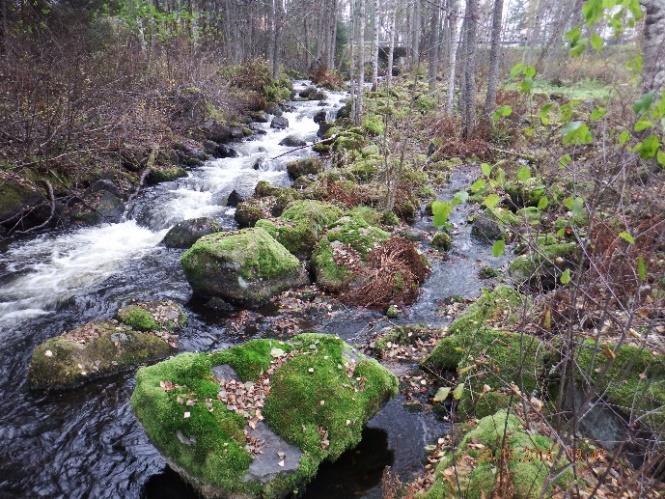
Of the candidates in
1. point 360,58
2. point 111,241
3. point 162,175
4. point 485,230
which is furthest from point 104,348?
point 360,58

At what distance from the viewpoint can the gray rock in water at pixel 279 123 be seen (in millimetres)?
23028

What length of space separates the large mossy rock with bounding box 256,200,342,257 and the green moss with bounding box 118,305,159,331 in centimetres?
343

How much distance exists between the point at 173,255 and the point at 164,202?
344 cm

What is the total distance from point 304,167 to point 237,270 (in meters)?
8.30

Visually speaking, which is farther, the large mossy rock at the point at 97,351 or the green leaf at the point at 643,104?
the large mossy rock at the point at 97,351

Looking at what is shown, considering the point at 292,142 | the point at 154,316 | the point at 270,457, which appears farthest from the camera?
the point at 292,142

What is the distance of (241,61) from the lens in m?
30.9

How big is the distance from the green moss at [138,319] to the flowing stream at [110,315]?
53cm

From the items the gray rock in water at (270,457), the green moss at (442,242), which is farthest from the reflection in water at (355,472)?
the green moss at (442,242)

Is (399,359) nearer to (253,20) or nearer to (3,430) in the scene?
(3,430)

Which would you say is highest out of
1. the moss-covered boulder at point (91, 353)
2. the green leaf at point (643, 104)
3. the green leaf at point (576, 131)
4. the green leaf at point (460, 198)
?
the green leaf at point (643, 104)

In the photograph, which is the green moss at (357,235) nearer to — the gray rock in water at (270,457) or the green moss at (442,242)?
the green moss at (442,242)

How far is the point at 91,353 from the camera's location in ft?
21.4

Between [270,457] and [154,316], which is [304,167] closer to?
[154,316]
